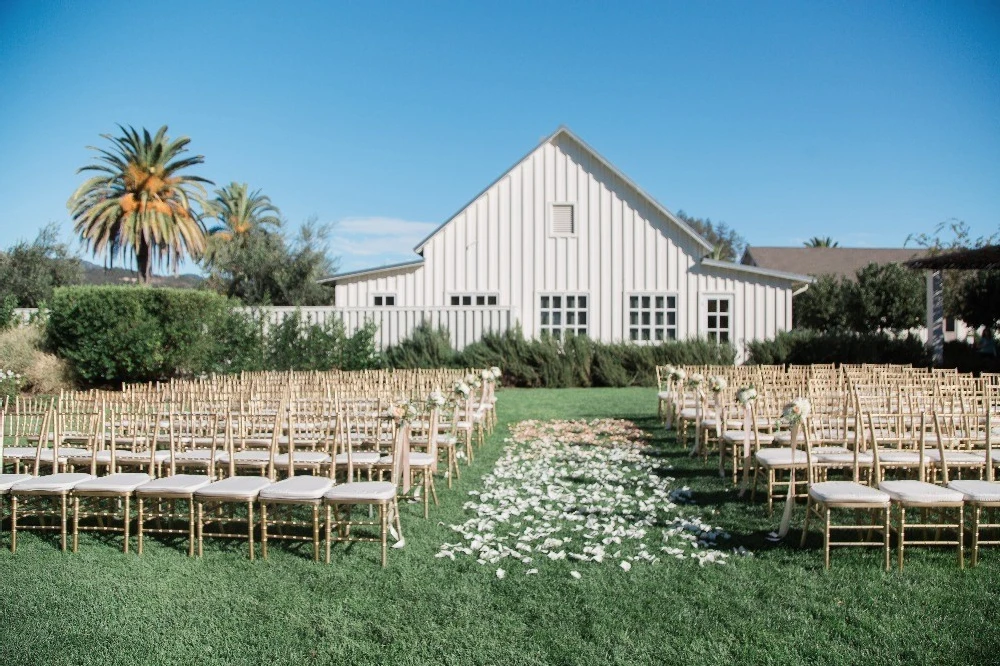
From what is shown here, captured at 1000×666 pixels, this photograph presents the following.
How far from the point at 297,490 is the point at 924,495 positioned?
5.19 m

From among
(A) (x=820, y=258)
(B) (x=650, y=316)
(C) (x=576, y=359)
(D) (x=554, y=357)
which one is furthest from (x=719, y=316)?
(A) (x=820, y=258)

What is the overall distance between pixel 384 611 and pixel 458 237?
20998 millimetres

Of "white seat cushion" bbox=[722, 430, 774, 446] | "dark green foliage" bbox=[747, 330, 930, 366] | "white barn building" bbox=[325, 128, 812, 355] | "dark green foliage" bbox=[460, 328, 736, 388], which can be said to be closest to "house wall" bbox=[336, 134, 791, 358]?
"white barn building" bbox=[325, 128, 812, 355]

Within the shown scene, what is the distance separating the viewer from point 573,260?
24.8m

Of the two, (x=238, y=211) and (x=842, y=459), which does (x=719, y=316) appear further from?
(x=238, y=211)

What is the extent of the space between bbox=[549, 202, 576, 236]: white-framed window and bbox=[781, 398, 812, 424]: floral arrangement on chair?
61.4ft

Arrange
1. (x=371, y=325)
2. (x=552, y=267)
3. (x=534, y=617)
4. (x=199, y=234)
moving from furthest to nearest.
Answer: (x=199, y=234) < (x=552, y=267) < (x=371, y=325) < (x=534, y=617)

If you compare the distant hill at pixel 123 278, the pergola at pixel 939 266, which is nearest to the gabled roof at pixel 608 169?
the pergola at pixel 939 266

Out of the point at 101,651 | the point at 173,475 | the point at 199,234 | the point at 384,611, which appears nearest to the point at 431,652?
the point at 384,611

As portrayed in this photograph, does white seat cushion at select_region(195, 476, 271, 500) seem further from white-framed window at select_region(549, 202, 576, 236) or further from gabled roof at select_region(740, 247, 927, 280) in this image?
gabled roof at select_region(740, 247, 927, 280)

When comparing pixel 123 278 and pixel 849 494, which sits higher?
pixel 123 278

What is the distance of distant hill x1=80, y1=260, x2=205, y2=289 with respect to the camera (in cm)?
Answer: 3806

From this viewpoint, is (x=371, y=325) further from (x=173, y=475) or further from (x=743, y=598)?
(x=743, y=598)

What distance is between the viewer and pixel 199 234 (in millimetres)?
35969
